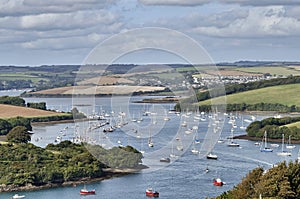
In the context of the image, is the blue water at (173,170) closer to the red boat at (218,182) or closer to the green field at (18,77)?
the red boat at (218,182)

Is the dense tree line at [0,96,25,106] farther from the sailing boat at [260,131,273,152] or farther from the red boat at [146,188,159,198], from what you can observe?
the red boat at [146,188,159,198]

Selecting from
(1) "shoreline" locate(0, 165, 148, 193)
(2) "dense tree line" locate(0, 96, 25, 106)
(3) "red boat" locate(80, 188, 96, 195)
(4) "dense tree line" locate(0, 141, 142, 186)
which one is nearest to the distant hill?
(2) "dense tree line" locate(0, 96, 25, 106)

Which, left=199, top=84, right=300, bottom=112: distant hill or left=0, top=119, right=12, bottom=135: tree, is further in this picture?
left=199, top=84, right=300, bottom=112: distant hill

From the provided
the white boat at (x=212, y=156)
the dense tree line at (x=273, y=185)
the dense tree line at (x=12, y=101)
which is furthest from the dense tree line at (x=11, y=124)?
the dense tree line at (x=273, y=185)

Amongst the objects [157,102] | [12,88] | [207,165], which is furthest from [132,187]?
[12,88]

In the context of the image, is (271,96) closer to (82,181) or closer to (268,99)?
(268,99)

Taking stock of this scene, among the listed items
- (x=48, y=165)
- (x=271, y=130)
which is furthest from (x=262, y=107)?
(x=48, y=165)
